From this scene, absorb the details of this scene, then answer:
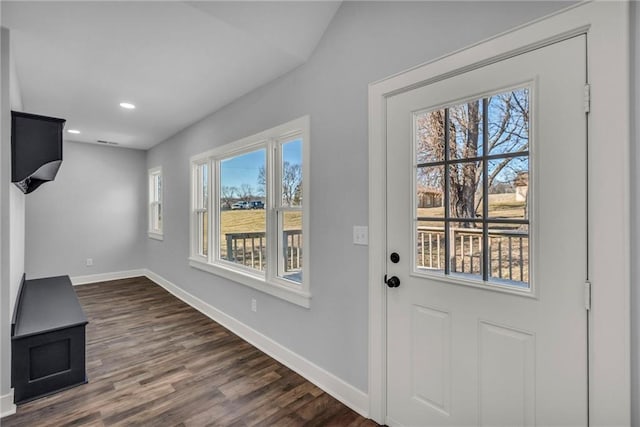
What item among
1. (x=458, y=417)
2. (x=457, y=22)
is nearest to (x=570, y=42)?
(x=457, y=22)

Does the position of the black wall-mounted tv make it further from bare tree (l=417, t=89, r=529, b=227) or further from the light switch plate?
bare tree (l=417, t=89, r=529, b=227)

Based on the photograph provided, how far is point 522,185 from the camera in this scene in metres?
1.36

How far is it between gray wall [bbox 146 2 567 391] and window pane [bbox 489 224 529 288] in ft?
2.43

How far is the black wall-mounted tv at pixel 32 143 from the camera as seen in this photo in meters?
2.05

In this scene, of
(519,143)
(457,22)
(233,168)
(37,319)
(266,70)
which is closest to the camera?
(519,143)

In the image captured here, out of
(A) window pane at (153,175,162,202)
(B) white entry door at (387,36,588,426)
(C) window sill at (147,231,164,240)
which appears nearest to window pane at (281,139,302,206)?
(B) white entry door at (387,36,588,426)

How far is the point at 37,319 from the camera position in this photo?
2.33 m

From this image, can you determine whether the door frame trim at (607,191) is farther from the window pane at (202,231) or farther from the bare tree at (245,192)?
the window pane at (202,231)

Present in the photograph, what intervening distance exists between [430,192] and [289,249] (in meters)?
1.49

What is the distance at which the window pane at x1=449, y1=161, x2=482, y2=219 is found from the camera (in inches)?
59.0

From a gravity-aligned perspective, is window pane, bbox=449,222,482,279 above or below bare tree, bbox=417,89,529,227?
below

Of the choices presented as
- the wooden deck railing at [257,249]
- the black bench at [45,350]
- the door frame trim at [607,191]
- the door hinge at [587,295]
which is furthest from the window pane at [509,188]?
the black bench at [45,350]

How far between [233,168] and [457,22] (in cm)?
270

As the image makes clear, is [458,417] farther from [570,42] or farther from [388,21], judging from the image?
[388,21]
